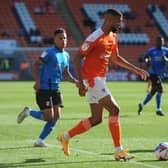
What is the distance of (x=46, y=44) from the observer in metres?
49.1

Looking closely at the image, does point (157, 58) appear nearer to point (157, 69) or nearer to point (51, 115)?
point (157, 69)

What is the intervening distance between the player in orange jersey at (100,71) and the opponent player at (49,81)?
159 cm

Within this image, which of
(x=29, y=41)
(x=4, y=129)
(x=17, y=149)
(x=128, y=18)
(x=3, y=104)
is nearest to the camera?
(x=17, y=149)

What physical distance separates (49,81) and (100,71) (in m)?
1.98

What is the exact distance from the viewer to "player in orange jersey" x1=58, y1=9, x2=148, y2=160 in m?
Answer: 9.34

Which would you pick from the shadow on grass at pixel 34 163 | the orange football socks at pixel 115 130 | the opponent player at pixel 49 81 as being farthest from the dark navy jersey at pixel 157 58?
the shadow on grass at pixel 34 163

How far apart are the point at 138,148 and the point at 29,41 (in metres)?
38.7

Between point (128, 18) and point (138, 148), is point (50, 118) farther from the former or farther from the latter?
point (128, 18)

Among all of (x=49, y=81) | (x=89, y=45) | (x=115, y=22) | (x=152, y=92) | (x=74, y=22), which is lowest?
(x=152, y=92)

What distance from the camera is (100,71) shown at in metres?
9.56

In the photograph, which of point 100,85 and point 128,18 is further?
point 128,18

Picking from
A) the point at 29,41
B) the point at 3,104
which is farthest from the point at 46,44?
the point at 3,104

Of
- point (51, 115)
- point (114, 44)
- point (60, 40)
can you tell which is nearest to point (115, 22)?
point (114, 44)

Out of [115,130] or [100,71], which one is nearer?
[115,130]
